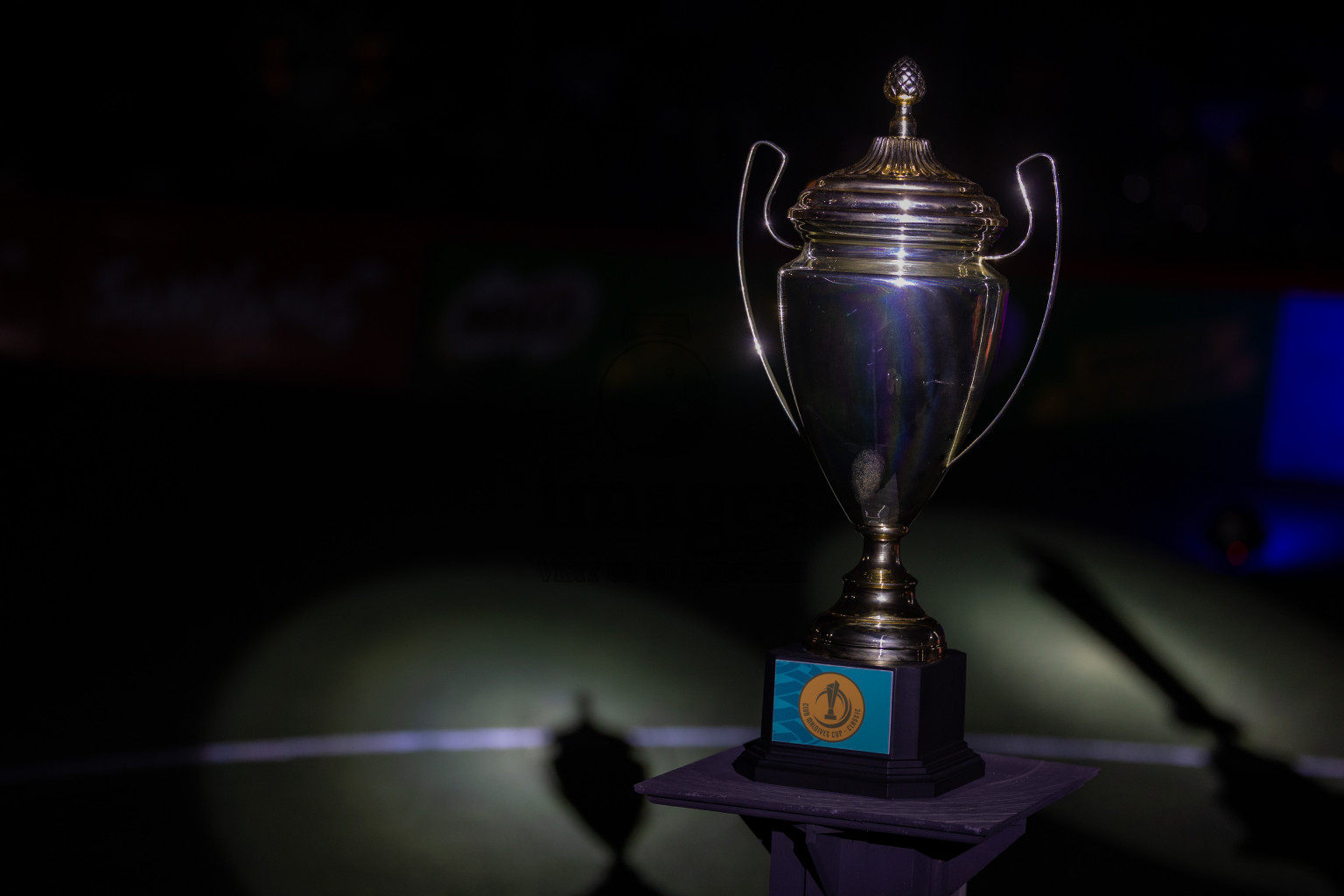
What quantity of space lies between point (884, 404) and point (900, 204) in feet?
0.77

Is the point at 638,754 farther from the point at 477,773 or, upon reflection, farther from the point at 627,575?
the point at 627,575

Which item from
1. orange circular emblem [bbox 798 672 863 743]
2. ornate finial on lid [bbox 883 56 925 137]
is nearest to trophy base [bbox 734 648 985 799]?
orange circular emblem [bbox 798 672 863 743]

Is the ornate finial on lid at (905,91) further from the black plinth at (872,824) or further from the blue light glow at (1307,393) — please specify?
the blue light glow at (1307,393)

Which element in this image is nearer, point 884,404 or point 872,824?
point 872,824

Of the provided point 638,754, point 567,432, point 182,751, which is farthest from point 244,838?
point 567,432

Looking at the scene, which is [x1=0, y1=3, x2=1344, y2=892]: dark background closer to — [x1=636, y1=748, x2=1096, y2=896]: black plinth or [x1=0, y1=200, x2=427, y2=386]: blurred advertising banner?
[x1=0, y1=200, x2=427, y2=386]: blurred advertising banner

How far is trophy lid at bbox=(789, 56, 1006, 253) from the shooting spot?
6.01 ft

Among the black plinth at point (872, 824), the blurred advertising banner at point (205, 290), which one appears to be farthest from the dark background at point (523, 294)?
the black plinth at point (872, 824)

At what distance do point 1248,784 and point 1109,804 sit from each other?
1.30 feet

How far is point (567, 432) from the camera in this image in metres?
7.13

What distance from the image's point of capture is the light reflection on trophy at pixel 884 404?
5.92ft

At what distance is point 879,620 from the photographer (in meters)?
1.87

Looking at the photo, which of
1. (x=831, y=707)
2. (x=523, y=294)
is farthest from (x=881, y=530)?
(x=523, y=294)

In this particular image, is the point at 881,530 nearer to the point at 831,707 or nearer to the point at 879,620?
the point at 879,620
